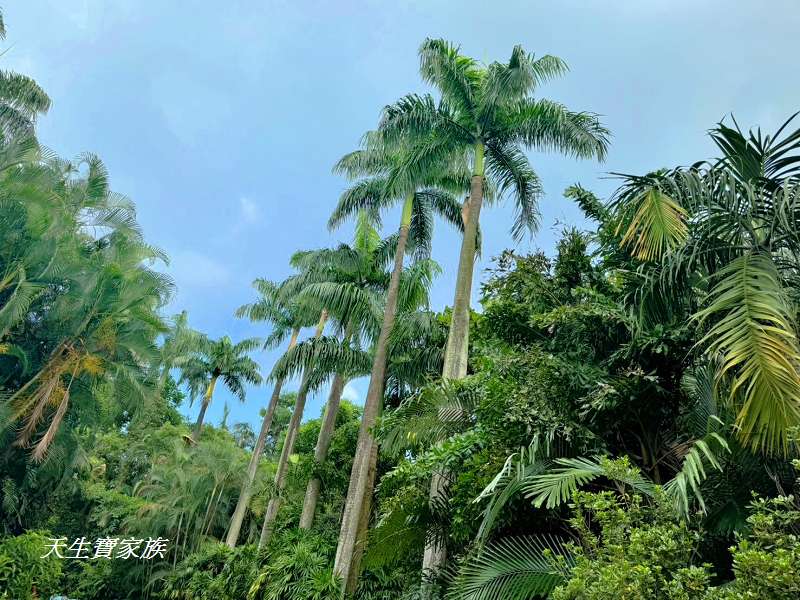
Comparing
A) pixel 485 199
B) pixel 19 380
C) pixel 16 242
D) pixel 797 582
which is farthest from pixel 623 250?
pixel 19 380

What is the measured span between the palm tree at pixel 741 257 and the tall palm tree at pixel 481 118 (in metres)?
5.44

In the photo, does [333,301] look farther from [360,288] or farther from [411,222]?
[411,222]

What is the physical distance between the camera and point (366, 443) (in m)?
12.1

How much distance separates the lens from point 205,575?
666 inches

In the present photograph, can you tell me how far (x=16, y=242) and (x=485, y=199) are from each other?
14063 millimetres

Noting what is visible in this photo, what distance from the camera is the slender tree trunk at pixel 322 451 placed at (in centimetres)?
1491

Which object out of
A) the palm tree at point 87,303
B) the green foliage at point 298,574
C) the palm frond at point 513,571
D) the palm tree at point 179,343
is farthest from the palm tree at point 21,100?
the palm frond at point 513,571

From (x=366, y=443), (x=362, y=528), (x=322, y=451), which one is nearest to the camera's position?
(x=362, y=528)

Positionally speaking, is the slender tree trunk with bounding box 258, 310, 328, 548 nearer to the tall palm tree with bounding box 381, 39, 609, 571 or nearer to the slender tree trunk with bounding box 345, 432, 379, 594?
the slender tree trunk with bounding box 345, 432, 379, 594

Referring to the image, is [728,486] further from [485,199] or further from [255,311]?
[255,311]

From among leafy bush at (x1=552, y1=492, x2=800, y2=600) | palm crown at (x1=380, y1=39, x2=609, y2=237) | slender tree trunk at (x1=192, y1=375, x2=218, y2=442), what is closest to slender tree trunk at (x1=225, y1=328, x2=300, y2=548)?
palm crown at (x1=380, y1=39, x2=609, y2=237)

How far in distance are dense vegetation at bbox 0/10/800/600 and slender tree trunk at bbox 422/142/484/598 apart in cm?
5

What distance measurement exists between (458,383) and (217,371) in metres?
26.4

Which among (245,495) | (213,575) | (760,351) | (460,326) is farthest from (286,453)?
(760,351)
